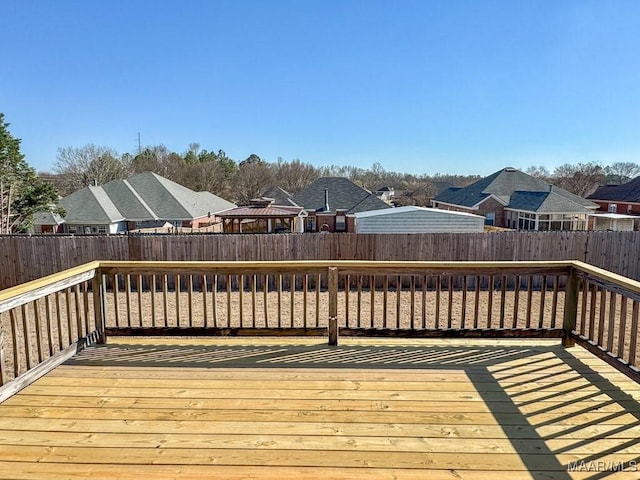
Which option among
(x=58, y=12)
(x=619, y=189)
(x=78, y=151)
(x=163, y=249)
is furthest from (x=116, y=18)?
(x=619, y=189)

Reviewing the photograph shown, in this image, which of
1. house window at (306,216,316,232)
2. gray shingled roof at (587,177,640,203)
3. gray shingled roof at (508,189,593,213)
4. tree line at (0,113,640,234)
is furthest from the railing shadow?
gray shingled roof at (587,177,640,203)

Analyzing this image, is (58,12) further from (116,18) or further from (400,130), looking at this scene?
(400,130)

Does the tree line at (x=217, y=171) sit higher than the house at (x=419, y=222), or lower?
higher

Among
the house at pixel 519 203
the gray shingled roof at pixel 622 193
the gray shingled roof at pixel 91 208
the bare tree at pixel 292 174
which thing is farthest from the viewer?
the bare tree at pixel 292 174

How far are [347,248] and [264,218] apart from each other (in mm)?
12195

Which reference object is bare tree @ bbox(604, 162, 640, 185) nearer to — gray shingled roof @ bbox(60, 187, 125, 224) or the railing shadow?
gray shingled roof @ bbox(60, 187, 125, 224)

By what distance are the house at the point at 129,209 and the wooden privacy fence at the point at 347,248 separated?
→ 10791mm

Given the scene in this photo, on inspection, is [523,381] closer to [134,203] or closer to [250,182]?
[134,203]

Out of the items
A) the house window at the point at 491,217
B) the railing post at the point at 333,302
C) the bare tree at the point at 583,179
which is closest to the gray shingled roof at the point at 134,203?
the house window at the point at 491,217

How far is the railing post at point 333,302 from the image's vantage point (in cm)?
356

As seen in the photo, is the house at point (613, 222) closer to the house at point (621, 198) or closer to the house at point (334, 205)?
the house at point (621, 198)

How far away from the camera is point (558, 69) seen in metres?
15.7

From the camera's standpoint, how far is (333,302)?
11.9ft

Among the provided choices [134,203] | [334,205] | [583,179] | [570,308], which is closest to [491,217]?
[334,205]
